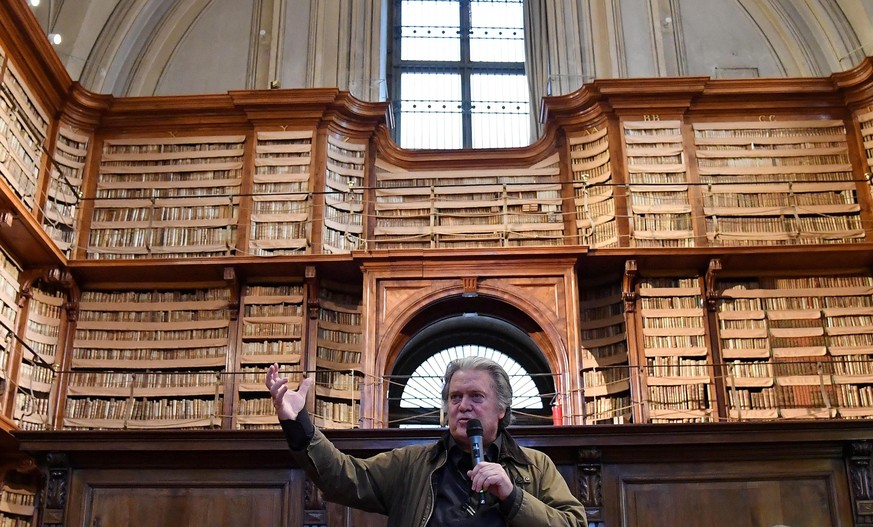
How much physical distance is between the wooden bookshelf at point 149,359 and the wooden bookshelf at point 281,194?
0.67m

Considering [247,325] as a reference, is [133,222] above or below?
above

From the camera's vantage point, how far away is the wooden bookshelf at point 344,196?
9133 mm

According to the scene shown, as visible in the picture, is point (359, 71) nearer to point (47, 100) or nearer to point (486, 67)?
point (486, 67)

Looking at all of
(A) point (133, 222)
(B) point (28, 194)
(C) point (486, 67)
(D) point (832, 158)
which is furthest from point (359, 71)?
(D) point (832, 158)

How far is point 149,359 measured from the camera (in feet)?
28.7

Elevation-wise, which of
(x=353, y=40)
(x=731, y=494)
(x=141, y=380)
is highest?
(x=353, y=40)

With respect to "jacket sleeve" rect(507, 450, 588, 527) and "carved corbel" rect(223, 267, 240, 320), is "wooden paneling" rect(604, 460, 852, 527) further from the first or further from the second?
"jacket sleeve" rect(507, 450, 588, 527)

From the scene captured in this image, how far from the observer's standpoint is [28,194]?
28.0 ft

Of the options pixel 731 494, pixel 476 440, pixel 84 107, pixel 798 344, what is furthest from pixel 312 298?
pixel 476 440

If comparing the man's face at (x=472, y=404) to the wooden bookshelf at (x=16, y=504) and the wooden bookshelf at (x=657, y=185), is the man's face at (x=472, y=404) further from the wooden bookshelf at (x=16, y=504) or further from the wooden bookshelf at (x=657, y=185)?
the wooden bookshelf at (x=16, y=504)

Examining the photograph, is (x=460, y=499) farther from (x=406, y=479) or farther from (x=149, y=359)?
(x=149, y=359)

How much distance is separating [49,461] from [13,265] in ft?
6.81

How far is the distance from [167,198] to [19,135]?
1.39 metres

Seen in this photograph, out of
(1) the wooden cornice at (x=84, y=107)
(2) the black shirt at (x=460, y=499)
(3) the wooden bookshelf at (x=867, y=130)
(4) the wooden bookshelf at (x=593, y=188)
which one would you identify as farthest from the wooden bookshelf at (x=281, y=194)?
(2) the black shirt at (x=460, y=499)
